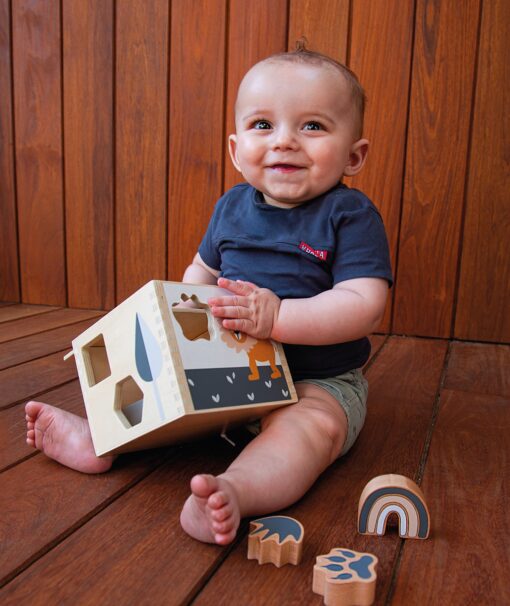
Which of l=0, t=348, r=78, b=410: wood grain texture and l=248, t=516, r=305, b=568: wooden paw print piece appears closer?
l=248, t=516, r=305, b=568: wooden paw print piece

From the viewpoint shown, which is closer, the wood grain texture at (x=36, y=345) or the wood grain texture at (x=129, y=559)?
the wood grain texture at (x=129, y=559)

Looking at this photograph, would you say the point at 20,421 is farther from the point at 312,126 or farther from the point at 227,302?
the point at 312,126

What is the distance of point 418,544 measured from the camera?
633mm

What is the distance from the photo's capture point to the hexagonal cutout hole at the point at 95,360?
85 cm

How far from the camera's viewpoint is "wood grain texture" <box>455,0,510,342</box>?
1495mm

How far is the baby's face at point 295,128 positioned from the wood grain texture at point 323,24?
807 mm

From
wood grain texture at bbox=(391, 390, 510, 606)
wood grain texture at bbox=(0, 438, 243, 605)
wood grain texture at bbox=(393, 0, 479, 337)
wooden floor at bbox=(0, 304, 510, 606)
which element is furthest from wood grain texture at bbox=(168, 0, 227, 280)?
wood grain texture at bbox=(0, 438, 243, 605)

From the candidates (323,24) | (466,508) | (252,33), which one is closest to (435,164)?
(323,24)

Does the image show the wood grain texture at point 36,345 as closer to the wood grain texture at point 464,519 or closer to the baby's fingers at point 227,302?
the baby's fingers at point 227,302

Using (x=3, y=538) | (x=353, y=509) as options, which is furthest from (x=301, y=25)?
(x=3, y=538)

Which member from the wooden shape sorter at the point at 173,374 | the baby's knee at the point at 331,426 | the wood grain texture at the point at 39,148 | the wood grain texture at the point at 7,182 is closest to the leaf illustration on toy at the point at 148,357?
the wooden shape sorter at the point at 173,374

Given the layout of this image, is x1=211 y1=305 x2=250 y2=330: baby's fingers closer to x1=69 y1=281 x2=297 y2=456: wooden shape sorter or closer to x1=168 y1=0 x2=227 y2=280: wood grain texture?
x1=69 y1=281 x2=297 y2=456: wooden shape sorter

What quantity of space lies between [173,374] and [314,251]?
1.01ft

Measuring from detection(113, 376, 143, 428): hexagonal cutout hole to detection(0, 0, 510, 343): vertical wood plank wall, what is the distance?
3.25 ft
